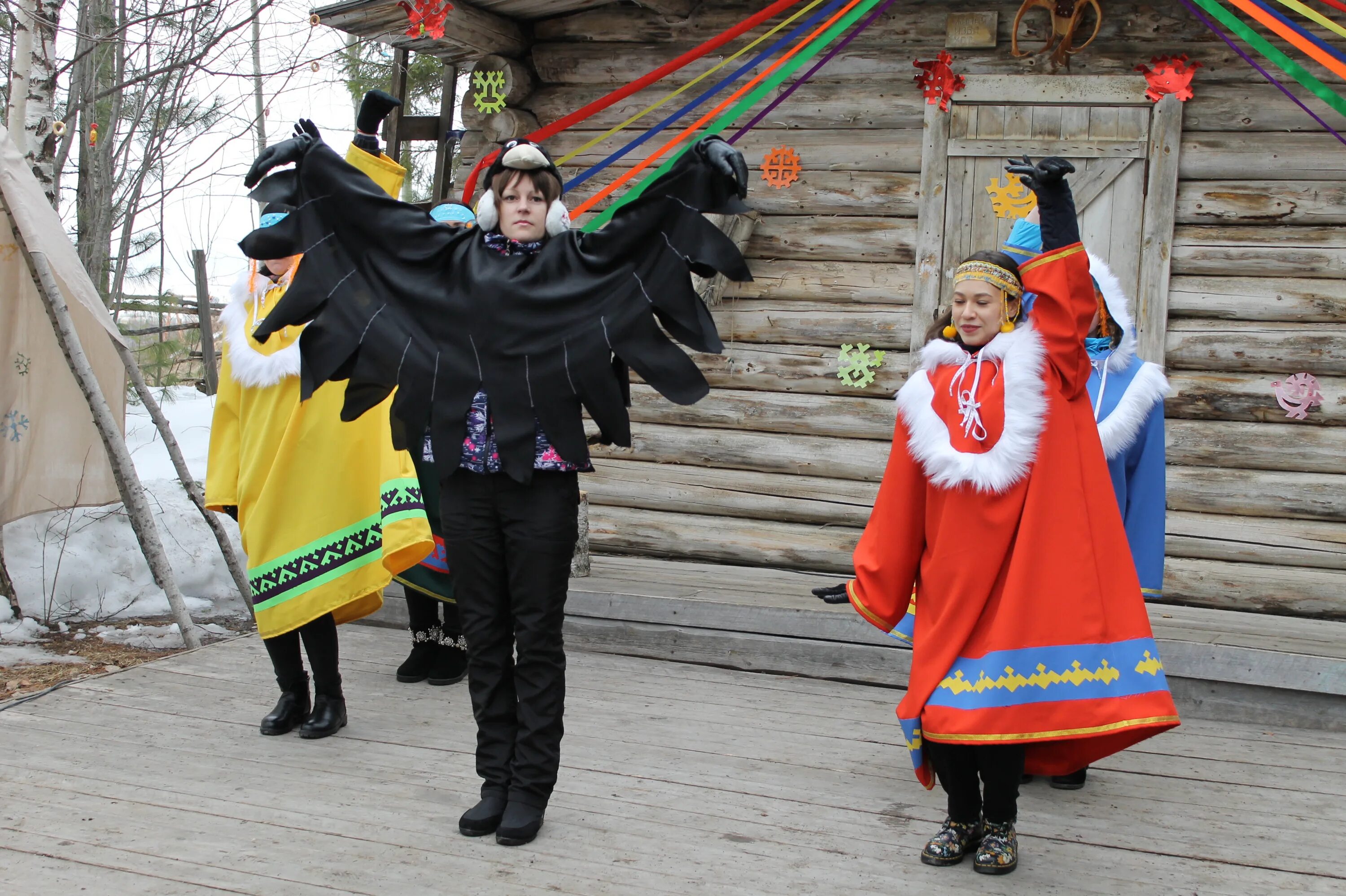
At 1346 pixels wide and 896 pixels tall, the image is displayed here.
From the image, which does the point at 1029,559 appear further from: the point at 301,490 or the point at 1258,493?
the point at 1258,493

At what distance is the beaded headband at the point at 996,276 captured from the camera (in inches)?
113

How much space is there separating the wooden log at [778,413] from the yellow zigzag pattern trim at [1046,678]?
3.02 meters

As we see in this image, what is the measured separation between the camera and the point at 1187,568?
5.31m

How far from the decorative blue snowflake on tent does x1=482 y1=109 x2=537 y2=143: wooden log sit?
265 centimetres

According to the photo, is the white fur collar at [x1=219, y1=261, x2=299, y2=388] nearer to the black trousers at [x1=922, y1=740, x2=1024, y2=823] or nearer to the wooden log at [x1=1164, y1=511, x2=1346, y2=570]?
the black trousers at [x1=922, y1=740, x2=1024, y2=823]

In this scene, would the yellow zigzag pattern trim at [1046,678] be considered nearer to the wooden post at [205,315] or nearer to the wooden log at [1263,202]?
the wooden log at [1263,202]

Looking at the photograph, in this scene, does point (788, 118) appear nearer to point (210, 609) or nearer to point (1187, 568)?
point (1187, 568)

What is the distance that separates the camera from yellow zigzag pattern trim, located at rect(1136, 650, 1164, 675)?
272 cm

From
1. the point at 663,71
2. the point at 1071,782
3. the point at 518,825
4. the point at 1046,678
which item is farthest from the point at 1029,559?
the point at 663,71

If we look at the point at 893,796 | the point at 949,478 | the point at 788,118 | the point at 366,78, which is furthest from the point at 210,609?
the point at 366,78

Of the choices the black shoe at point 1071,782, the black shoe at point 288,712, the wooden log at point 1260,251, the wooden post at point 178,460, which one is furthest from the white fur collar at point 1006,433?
the wooden post at point 178,460

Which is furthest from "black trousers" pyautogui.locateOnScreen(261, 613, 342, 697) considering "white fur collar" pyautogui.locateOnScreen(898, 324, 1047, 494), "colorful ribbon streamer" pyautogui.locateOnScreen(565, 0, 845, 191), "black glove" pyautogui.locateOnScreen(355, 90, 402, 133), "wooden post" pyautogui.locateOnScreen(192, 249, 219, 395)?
"wooden post" pyautogui.locateOnScreen(192, 249, 219, 395)

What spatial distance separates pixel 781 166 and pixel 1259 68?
2.15m

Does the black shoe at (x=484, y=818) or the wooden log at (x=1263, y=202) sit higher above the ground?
the wooden log at (x=1263, y=202)
